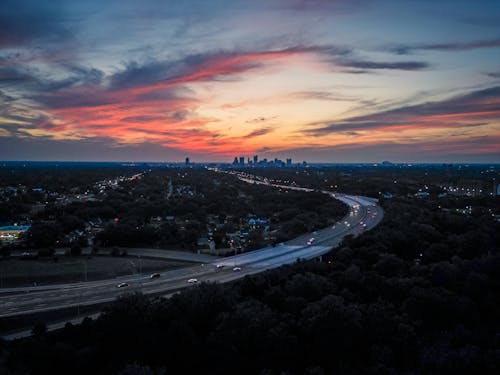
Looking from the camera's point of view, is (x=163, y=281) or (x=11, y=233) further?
(x=11, y=233)

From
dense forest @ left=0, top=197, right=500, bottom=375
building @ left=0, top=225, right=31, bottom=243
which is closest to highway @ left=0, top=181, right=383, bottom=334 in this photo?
dense forest @ left=0, top=197, right=500, bottom=375

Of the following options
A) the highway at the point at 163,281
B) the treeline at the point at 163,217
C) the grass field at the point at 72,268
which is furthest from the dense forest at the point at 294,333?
the treeline at the point at 163,217

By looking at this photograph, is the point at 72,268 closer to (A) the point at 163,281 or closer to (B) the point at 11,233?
(A) the point at 163,281

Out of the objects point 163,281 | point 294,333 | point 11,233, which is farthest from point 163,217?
point 294,333

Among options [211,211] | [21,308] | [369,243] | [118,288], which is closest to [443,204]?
[211,211]

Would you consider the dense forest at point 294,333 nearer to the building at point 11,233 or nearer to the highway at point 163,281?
the highway at point 163,281

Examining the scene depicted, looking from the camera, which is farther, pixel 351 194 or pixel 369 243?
pixel 351 194

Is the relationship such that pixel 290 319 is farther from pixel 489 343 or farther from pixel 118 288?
pixel 118 288
